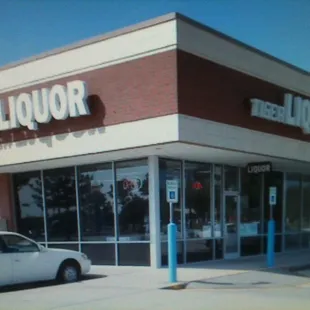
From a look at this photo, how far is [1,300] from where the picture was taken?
396 inches

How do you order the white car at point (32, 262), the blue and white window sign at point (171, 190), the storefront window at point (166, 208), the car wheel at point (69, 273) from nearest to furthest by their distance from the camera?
the white car at point (32, 262) < the blue and white window sign at point (171, 190) < the car wheel at point (69, 273) < the storefront window at point (166, 208)

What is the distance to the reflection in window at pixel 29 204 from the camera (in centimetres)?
1744

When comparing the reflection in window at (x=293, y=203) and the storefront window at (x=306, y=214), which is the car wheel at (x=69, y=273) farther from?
the storefront window at (x=306, y=214)

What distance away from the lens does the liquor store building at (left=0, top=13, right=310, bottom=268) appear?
40.0 ft

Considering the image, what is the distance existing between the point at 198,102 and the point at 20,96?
6.08m

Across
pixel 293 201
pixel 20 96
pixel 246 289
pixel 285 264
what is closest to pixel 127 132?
pixel 20 96

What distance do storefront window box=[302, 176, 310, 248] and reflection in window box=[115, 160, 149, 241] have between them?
10281 millimetres

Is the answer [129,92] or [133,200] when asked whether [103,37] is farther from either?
[133,200]

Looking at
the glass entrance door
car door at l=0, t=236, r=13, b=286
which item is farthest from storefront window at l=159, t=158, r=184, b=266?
car door at l=0, t=236, r=13, b=286

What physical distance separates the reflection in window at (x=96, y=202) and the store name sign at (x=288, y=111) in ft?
17.5

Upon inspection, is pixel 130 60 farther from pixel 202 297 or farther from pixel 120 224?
pixel 202 297

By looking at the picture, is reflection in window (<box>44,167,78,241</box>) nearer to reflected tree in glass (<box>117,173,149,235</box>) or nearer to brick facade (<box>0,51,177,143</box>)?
reflected tree in glass (<box>117,173,149,235</box>)

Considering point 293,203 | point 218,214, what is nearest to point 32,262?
point 218,214

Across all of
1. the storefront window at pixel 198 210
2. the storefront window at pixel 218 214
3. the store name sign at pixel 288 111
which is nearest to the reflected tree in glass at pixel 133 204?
the storefront window at pixel 198 210
